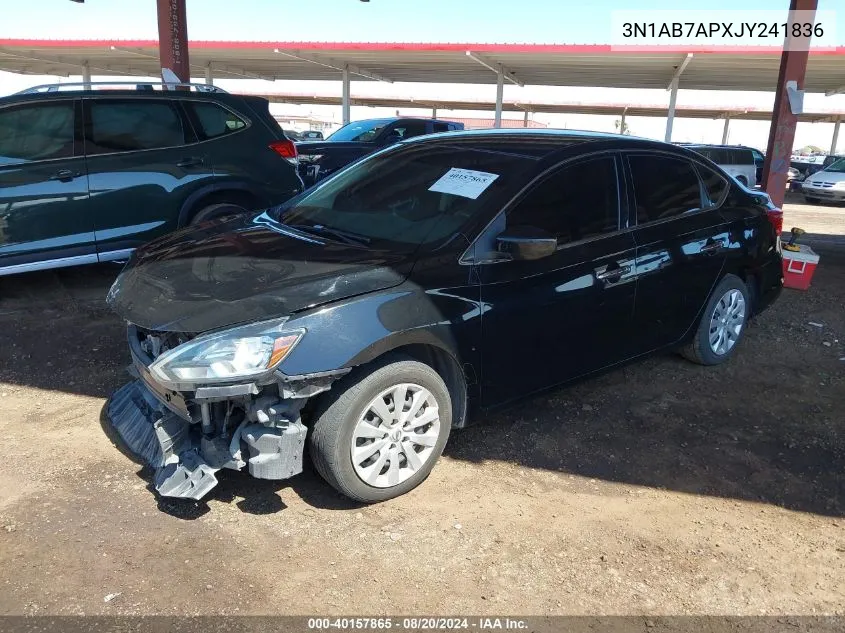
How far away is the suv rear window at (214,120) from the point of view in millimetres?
6336

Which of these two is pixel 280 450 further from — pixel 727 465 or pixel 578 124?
pixel 578 124

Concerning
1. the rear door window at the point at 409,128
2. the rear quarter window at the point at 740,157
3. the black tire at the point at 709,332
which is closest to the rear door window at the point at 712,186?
the black tire at the point at 709,332

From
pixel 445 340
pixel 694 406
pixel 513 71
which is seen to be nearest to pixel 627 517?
pixel 445 340

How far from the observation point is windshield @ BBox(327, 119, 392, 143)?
1194 cm

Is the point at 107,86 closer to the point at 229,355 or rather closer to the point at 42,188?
the point at 42,188

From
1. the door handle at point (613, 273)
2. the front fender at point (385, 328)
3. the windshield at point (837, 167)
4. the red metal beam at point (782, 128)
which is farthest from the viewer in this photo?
the windshield at point (837, 167)

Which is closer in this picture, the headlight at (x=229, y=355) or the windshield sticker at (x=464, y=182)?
the headlight at (x=229, y=355)

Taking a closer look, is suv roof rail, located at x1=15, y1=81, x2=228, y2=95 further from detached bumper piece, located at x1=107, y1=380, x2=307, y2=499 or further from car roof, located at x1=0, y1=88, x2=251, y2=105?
detached bumper piece, located at x1=107, y1=380, x2=307, y2=499

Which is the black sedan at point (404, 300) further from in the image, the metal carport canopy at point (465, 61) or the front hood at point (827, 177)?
the front hood at point (827, 177)

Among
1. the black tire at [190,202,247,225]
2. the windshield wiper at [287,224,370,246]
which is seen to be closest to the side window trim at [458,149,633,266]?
the windshield wiper at [287,224,370,246]

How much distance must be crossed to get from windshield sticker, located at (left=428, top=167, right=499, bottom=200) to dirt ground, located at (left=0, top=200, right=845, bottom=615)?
4.56 feet

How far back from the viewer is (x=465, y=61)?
2220 centimetres

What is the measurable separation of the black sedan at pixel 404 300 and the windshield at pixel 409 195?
14mm

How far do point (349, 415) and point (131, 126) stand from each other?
4521mm
